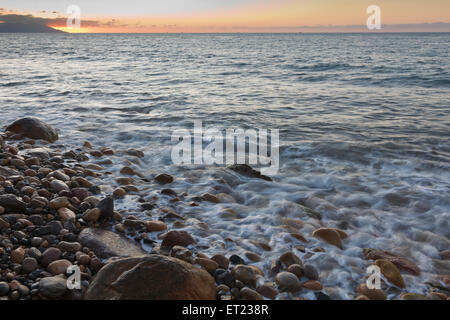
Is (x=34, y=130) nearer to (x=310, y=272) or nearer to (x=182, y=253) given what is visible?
(x=182, y=253)

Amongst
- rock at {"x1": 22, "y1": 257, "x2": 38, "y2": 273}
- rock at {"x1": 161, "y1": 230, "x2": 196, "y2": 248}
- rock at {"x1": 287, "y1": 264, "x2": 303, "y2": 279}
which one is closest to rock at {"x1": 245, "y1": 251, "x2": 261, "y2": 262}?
rock at {"x1": 287, "y1": 264, "x2": 303, "y2": 279}

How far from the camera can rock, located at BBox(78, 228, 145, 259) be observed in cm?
294

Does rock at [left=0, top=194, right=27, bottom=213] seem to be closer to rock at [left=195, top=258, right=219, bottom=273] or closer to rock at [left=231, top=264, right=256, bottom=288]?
rock at [left=195, top=258, right=219, bottom=273]

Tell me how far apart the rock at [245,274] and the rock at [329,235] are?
99 cm

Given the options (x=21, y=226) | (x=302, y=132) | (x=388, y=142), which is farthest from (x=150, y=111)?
(x=21, y=226)

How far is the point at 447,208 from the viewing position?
4.21 m

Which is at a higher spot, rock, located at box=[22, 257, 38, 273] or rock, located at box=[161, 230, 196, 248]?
rock, located at box=[22, 257, 38, 273]

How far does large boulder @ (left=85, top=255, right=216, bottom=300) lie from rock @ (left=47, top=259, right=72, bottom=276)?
34cm

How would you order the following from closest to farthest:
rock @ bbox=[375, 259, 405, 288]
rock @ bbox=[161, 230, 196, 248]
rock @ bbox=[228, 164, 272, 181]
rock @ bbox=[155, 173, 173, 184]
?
rock @ bbox=[375, 259, 405, 288], rock @ bbox=[161, 230, 196, 248], rock @ bbox=[155, 173, 173, 184], rock @ bbox=[228, 164, 272, 181]

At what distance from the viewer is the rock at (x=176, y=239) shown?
3219 mm

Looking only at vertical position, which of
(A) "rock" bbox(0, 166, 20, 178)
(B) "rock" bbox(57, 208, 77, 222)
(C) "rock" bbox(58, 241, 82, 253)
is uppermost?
(A) "rock" bbox(0, 166, 20, 178)

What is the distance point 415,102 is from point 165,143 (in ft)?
29.0

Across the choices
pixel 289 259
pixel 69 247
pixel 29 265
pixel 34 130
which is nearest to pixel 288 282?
pixel 289 259

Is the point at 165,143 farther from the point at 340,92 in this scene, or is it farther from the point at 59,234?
the point at 340,92
